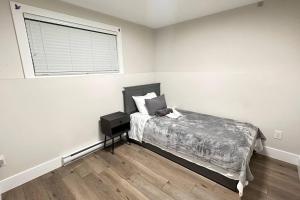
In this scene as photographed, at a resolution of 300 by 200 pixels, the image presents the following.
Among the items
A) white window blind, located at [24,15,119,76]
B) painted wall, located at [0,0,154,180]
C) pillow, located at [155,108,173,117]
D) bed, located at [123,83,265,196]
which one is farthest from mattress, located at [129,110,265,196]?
white window blind, located at [24,15,119,76]

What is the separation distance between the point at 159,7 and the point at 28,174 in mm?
2993

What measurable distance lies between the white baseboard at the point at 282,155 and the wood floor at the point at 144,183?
86 millimetres

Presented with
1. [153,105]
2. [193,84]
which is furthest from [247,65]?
[153,105]

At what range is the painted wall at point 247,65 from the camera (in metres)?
1.99

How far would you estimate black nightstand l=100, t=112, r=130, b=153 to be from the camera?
238cm

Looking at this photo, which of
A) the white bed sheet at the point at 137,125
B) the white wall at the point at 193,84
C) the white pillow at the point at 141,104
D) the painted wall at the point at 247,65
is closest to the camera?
the white wall at the point at 193,84

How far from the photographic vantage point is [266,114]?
2.24 meters

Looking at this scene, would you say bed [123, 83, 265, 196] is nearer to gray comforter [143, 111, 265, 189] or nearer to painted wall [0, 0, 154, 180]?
gray comforter [143, 111, 265, 189]

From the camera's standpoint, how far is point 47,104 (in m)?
1.96

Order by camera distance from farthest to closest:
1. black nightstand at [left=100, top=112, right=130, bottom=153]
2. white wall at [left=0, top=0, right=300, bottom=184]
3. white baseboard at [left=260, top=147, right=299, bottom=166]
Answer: black nightstand at [left=100, top=112, right=130, bottom=153] < white baseboard at [left=260, top=147, right=299, bottom=166] < white wall at [left=0, top=0, right=300, bottom=184]

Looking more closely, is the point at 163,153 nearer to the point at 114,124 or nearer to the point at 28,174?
the point at 114,124

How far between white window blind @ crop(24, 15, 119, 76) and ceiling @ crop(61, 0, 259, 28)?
0.37 m

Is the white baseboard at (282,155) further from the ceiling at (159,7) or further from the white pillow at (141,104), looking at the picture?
the ceiling at (159,7)

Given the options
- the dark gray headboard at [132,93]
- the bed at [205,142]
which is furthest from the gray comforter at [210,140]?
the dark gray headboard at [132,93]
